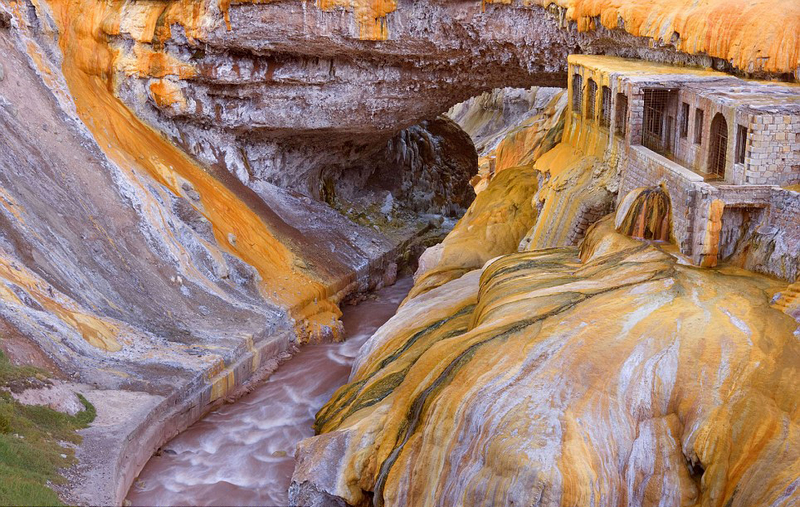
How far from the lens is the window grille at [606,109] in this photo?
57.3 ft

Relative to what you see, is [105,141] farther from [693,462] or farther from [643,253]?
[693,462]

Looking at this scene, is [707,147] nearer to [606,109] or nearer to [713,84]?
[713,84]

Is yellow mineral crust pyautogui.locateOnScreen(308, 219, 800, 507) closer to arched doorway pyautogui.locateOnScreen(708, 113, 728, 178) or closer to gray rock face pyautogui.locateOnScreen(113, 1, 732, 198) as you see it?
arched doorway pyautogui.locateOnScreen(708, 113, 728, 178)

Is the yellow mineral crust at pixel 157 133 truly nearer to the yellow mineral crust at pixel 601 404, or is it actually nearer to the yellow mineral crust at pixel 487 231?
the yellow mineral crust at pixel 487 231

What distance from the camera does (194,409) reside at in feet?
51.7

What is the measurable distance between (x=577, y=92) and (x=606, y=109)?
185 cm

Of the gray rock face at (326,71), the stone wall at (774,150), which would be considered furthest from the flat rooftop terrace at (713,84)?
the gray rock face at (326,71)

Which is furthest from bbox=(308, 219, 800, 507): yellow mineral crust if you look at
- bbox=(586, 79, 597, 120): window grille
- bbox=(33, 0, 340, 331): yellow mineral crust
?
bbox=(33, 0, 340, 331): yellow mineral crust

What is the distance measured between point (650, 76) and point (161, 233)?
31.5 ft

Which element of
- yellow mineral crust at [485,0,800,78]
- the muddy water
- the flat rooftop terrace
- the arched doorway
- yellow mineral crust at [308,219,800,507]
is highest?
yellow mineral crust at [485,0,800,78]

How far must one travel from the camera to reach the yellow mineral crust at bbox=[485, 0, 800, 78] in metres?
15.2

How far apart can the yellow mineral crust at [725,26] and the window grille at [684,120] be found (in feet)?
3.82

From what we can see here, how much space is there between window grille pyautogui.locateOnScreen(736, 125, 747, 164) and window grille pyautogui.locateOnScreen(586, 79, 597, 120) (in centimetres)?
467

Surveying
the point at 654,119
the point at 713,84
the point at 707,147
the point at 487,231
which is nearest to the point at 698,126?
the point at 707,147
